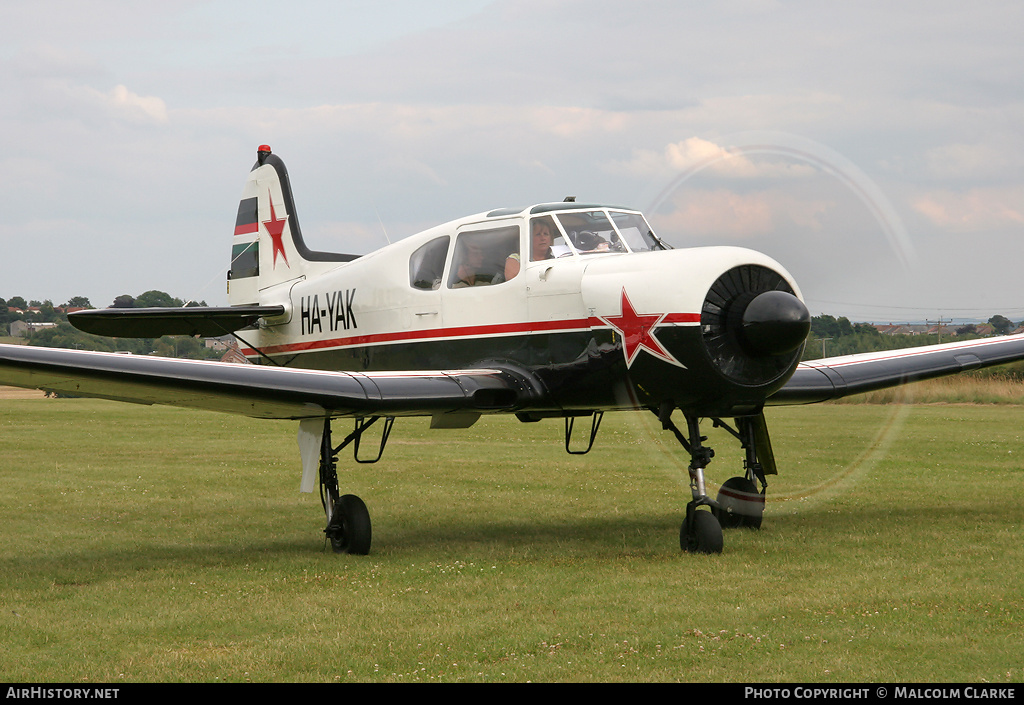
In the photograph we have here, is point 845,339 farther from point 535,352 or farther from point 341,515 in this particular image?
point 341,515

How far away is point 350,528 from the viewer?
9.85 meters

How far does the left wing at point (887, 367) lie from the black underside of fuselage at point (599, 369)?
1355 millimetres

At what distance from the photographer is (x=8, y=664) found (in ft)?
19.4

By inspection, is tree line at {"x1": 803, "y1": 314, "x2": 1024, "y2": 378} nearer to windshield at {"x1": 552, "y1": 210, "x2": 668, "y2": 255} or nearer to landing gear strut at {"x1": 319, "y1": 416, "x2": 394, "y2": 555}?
windshield at {"x1": 552, "y1": 210, "x2": 668, "y2": 255}

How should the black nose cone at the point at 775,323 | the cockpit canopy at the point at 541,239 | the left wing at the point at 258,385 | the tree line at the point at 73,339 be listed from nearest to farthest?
the left wing at the point at 258,385 → the black nose cone at the point at 775,323 → the cockpit canopy at the point at 541,239 → the tree line at the point at 73,339

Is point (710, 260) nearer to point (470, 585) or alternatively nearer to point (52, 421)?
point (470, 585)

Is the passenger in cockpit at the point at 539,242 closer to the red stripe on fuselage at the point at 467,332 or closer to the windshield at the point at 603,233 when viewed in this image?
the windshield at the point at 603,233

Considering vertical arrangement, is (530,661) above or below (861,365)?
below

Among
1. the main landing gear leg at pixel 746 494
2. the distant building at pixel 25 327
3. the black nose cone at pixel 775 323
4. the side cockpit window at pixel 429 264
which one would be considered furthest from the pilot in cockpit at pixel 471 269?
the distant building at pixel 25 327

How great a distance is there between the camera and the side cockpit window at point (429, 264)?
10.9 meters

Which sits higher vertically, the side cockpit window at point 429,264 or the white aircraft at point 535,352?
the side cockpit window at point 429,264

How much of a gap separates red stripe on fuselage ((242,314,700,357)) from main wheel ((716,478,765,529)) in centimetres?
257
